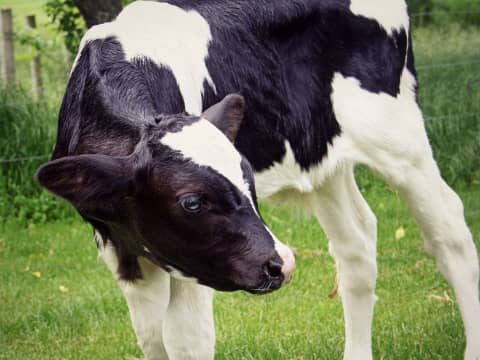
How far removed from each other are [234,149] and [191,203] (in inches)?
8.7

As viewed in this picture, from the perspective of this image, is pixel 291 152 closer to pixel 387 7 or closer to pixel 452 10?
pixel 387 7

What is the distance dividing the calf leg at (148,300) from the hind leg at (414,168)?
1.17 m

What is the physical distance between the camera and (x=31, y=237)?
8055 mm

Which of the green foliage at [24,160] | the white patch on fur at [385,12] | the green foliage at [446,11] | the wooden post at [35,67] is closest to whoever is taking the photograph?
the white patch on fur at [385,12]

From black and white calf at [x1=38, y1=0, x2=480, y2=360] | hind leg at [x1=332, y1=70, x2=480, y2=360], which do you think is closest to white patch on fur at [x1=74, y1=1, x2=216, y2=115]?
black and white calf at [x1=38, y1=0, x2=480, y2=360]

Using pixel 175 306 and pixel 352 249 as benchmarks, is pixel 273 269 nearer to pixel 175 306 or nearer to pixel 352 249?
pixel 175 306

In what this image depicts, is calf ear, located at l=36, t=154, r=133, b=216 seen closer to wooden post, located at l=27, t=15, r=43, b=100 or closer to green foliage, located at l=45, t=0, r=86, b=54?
green foliage, located at l=45, t=0, r=86, b=54

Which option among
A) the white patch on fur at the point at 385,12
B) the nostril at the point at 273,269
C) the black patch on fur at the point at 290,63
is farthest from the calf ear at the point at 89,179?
the white patch on fur at the point at 385,12

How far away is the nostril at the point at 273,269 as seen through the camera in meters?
3.22

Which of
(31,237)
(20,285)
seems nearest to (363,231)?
(20,285)

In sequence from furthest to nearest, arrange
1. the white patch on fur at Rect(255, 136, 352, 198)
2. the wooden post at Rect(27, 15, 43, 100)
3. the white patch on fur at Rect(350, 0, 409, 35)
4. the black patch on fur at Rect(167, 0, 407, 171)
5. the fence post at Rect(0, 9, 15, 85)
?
the wooden post at Rect(27, 15, 43, 100) < the fence post at Rect(0, 9, 15, 85) < the white patch on fur at Rect(350, 0, 409, 35) < the white patch on fur at Rect(255, 136, 352, 198) < the black patch on fur at Rect(167, 0, 407, 171)

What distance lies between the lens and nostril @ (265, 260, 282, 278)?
3219 mm

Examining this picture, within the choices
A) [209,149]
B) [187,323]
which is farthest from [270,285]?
[187,323]

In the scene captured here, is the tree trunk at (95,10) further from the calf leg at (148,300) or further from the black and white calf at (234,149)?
the calf leg at (148,300)
